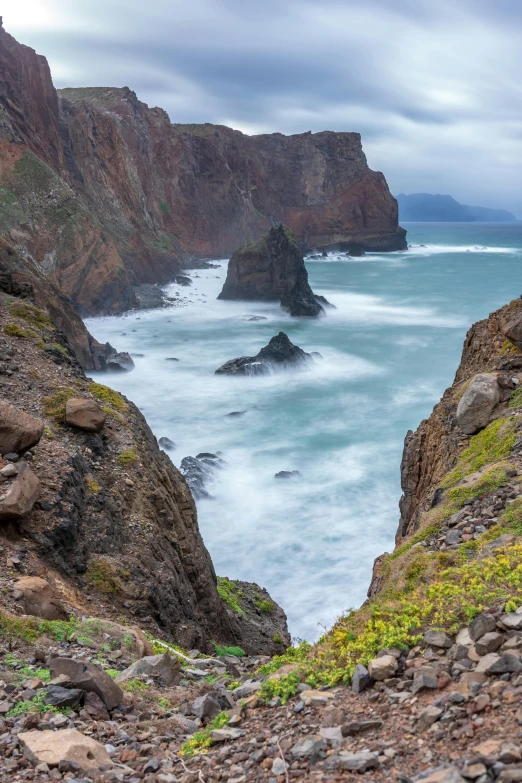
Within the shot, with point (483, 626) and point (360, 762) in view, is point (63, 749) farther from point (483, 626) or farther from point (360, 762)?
point (483, 626)

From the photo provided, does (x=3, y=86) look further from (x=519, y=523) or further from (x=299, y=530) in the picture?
(x=519, y=523)

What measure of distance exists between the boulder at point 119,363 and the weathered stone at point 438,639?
40317 millimetres

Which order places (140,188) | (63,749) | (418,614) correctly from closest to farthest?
(63,749) → (418,614) → (140,188)

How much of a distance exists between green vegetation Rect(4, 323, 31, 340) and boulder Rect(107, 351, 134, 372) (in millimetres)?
30101

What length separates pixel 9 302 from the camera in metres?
15.5

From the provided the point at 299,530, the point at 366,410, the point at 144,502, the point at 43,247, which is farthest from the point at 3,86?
the point at 144,502

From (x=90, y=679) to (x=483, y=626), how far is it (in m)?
3.61

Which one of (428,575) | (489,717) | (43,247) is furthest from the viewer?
(43,247)

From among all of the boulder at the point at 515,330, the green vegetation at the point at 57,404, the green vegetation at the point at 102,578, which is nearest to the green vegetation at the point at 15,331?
the green vegetation at the point at 57,404

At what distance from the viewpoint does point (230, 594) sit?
54.1 ft

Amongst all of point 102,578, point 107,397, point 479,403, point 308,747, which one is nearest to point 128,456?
point 107,397

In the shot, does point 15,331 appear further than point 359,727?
Yes

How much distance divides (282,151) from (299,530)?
140217 millimetres

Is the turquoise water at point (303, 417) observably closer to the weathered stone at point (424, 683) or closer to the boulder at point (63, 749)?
the weathered stone at point (424, 683)
